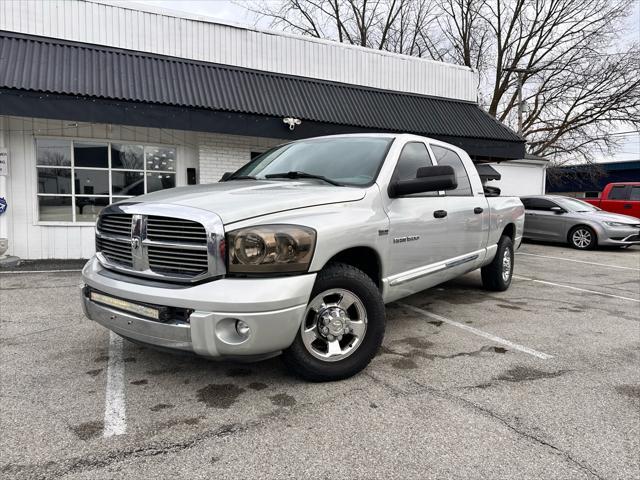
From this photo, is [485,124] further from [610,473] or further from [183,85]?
[610,473]

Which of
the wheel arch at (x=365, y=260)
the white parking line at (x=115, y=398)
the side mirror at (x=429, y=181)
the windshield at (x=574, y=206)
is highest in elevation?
the side mirror at (x=429, y=181)

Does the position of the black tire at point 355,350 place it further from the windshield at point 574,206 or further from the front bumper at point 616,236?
the windshield at point 574,206

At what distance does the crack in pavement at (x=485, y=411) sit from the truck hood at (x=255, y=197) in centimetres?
135

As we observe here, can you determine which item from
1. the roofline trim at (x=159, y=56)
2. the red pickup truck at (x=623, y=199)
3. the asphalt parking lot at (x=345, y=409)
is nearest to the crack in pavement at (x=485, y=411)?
the asphalt parking lot at (x=345, y=409)

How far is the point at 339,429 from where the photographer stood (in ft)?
8.73

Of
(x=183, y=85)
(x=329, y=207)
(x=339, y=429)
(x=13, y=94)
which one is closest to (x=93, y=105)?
(x=13, y=94)

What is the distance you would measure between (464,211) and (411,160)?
1010 millimetres

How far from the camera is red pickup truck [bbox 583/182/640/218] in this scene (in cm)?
1535

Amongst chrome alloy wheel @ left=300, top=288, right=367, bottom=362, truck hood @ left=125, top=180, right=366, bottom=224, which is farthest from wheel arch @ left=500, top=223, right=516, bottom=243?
chrome alloy wheel @ left=300, top=288, right=367, bottom=362

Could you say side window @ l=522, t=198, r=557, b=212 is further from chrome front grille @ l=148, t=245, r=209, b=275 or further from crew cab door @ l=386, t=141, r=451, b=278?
chrome front grille @ l=148, t=245, r=209, b=275

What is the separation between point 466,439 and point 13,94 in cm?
835

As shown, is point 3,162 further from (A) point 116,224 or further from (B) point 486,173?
(B) point 486,173

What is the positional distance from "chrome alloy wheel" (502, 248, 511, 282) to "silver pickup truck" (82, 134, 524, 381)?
2524 millimetres

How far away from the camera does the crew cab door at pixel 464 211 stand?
464 centimetres
